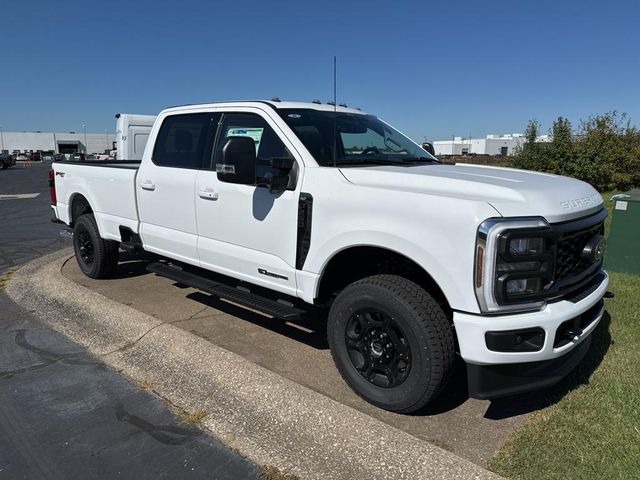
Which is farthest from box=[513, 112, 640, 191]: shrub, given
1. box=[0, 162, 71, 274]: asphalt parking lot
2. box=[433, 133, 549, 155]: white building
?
box=[433, 133, 549, 155]: white building

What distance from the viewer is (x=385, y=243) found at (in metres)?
3.18

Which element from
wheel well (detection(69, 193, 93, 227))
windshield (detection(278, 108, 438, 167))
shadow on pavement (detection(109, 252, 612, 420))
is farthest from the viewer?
wheel well (detection(69, 193, 93, 227))

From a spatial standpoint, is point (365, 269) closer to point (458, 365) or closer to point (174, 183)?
point (458, 365)

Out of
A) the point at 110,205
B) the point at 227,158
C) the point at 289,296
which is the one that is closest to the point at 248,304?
the point at 289,296

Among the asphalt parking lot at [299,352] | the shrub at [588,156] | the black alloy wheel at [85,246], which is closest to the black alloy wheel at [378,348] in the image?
the asphalt parking lot at [299,352]

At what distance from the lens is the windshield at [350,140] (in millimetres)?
3988

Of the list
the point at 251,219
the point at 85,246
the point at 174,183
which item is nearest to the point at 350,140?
the point at 251,219

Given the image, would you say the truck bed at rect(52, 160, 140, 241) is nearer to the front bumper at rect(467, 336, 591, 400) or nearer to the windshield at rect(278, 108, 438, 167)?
the windshield at rect(278, 108, 438, 167)

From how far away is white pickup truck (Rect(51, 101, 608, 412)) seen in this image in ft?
9.24

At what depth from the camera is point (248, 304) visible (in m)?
4.15

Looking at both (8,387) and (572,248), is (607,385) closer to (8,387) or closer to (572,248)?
(572,248)

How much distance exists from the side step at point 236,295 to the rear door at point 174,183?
18cm

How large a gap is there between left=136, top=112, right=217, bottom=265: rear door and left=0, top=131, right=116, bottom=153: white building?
95.3 meters

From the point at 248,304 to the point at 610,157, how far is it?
19.9 m
